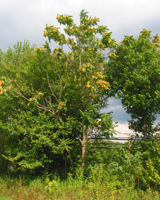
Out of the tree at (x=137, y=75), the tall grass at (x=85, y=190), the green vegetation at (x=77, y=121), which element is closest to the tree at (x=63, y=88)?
the green vegetation at (x=77, y=121)

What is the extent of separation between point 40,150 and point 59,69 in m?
5.05

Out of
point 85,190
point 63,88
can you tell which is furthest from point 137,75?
point 85,190

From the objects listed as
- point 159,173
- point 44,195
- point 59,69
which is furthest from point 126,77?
point 44,195

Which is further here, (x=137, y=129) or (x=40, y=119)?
(x=137, y=129)

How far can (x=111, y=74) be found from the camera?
1469cm

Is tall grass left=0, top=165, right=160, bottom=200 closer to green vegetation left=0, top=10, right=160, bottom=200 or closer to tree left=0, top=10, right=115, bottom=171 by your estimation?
green vegetation left=0, top=10, right=160, bottom=200

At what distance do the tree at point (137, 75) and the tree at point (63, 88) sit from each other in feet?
6.37

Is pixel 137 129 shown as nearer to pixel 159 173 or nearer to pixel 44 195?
pixel 159 173

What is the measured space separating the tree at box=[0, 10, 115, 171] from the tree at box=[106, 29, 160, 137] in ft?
6.37

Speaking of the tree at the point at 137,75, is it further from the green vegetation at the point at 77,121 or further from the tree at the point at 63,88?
the tree at the point at 63,88

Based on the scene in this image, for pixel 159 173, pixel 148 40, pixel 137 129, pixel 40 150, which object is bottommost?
pixel 159 173

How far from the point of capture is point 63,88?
11.4 m

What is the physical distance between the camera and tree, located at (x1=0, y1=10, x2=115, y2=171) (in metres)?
10.7

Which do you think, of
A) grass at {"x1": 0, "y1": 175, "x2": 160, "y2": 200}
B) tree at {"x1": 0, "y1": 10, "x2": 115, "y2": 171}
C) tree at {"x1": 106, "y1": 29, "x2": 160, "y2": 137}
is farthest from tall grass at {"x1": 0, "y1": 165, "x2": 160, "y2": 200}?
tree at {"x1": 106, "y1": 29, "x2": 160, "y2": 137}
